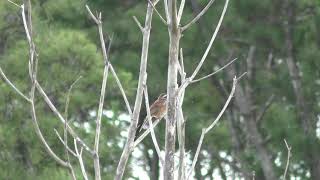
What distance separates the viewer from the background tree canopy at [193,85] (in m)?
10.0

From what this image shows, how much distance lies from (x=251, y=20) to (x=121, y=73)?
193cm

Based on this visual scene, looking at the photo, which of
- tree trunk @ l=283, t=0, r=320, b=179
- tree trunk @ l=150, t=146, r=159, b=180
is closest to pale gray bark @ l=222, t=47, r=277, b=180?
tree trunk @ l=283, t=0, r=320, b=179

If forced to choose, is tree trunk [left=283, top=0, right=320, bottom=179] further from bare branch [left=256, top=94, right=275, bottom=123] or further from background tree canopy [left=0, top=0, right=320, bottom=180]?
bare branch [left=256, top=94, right=275, bottom=123]

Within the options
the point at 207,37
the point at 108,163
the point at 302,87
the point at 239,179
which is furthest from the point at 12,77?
the point at 239,179

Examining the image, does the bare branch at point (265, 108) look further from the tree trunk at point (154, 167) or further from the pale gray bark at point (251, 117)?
the tree trunk at point (154, 167)

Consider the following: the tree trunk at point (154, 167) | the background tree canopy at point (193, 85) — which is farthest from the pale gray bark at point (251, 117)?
the tree trunk at point (154, 167)

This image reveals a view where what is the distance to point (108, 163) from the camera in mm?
10789

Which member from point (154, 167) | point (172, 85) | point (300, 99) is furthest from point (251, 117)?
point (172, 85)

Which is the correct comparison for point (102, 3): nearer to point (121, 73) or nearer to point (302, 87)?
point (121, 73)

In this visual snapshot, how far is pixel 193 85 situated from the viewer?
12.2 m

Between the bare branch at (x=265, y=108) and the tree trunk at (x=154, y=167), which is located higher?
the tree trunk at (x=154, y=167)

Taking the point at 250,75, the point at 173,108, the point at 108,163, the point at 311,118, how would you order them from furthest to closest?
the point at 250,75
the point at 311,118
the point at 108,163
the point at 173,108

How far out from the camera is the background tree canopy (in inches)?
394

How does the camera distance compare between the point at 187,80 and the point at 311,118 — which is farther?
the point at 311,118
